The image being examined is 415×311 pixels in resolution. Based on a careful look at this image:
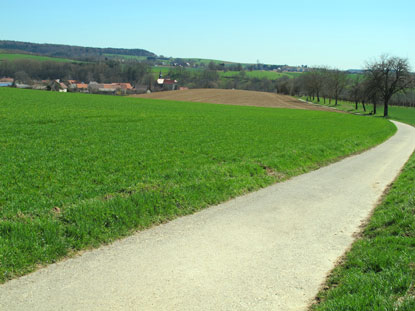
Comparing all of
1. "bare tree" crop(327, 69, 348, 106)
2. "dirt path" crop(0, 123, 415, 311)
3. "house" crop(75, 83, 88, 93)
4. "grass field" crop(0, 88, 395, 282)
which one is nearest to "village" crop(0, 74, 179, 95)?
"house" crop(75, 83, 88, 93)

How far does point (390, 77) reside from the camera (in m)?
81.9

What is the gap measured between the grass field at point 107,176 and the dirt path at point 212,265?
55cm

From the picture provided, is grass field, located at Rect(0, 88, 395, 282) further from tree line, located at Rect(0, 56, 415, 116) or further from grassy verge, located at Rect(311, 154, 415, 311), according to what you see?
tree line, located at Rect(0, 56, 415, 116)

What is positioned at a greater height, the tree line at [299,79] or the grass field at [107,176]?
the tree line at [299,79]

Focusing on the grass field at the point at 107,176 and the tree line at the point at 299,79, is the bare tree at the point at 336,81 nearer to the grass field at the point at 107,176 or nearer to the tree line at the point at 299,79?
the tree line at the point at 299,79

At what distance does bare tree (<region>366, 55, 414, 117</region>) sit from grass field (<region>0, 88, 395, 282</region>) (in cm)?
6537

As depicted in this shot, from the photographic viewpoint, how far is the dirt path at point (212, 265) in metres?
5.74

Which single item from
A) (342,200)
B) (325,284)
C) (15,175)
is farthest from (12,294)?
(342,200)

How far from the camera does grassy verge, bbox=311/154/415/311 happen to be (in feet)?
17.4

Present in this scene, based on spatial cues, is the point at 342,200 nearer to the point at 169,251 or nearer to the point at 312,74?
the point at 169,251

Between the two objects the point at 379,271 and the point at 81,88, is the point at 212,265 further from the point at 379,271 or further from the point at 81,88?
the point at 81,88

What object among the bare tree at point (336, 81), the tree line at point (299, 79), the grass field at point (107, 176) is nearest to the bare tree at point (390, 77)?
the tree line at point (299, 79)

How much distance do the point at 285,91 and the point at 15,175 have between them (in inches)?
6065

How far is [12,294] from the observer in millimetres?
5699
